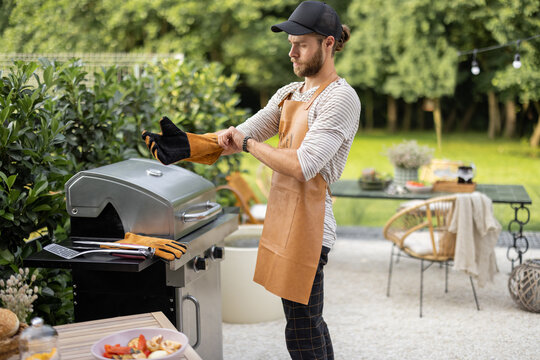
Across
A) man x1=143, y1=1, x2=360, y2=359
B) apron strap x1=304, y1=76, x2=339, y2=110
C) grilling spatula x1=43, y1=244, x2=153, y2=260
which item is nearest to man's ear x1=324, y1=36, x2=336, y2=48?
man x1=143, y1=1, x2=360, y2=359

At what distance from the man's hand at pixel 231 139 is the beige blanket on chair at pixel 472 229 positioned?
7.23 ft

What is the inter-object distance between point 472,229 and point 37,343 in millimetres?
3211

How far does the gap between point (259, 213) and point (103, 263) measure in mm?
3154

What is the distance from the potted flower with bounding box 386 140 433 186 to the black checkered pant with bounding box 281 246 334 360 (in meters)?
3.10

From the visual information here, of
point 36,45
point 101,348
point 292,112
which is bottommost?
point 101,348

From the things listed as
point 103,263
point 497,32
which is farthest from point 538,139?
point 103,263

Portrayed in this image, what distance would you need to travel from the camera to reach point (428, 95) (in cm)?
1153

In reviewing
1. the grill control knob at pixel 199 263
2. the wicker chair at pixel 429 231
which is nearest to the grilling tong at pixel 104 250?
the grill control knob at pixel 199 263

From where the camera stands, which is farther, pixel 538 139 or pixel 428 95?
pixel 428 95

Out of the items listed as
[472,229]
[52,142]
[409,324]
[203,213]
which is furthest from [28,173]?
[472,229]

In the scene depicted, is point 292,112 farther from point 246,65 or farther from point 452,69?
point 246,65

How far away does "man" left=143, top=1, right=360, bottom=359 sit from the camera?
210 cm

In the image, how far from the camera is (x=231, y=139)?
2.33 metres

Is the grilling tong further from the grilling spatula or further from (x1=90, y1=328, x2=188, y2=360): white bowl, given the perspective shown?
(x1=90, y1=328, x2=188, y2=360): white bowl
